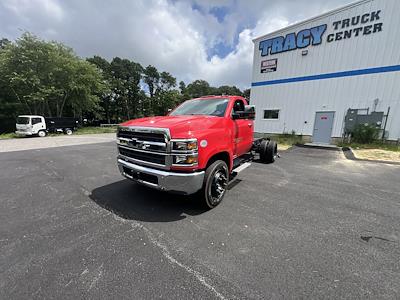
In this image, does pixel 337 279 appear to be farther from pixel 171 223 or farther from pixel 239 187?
pixel 239 187

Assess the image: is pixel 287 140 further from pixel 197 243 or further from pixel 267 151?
pixel 197 243

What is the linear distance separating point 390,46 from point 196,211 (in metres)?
15.8

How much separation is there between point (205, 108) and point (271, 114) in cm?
1379

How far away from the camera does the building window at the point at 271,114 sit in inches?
640

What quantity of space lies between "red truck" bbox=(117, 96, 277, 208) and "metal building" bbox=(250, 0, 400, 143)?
40.8ft

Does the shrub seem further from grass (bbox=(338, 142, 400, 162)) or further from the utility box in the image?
the utility box

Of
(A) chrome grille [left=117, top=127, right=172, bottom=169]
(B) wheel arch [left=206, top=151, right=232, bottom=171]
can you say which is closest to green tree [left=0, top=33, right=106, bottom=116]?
(A) chrome grille [left=117, top=127, right=172, bottom=169]

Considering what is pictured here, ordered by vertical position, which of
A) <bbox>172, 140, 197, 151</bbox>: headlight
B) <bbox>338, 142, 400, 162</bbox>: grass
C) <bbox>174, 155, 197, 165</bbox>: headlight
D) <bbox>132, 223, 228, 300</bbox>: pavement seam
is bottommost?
<bbox>132, 223, 228, 300</bbox>: pavement seam

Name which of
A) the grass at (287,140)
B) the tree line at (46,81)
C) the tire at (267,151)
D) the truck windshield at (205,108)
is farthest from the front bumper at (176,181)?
the tree line at (46,81)

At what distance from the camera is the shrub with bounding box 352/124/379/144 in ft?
37.5

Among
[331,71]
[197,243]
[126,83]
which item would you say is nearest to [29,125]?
[197,243]

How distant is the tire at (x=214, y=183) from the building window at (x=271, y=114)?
14.2 m

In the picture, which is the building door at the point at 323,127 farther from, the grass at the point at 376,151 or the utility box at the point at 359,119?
the grass at the point at 376,151

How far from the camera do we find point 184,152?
3025 millimetres
